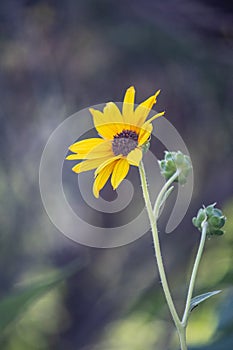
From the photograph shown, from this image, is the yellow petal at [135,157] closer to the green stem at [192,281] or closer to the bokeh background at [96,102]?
the green stem at [192,281]

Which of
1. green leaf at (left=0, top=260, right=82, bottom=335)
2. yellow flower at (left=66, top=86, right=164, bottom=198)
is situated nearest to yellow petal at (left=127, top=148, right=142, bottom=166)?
yellow flower at (left=66, top=86, right=164, bottom=198)

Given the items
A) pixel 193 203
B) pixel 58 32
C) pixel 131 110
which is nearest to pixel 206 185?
pixel 193 203

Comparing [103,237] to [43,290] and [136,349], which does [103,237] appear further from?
[43,290]

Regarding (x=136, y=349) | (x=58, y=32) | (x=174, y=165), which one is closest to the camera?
(x=174, y=165)

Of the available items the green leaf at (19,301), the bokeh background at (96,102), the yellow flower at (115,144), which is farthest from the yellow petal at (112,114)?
the bokeh background at (96,102)

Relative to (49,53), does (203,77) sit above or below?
below

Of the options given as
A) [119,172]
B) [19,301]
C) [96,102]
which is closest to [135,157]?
[119,172]
